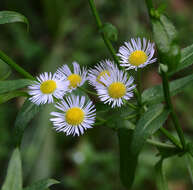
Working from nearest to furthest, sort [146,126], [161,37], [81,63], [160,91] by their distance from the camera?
[161,37] < [146,126] < [160,91] < [81,63]

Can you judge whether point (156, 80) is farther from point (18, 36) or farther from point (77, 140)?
point (18, 36)

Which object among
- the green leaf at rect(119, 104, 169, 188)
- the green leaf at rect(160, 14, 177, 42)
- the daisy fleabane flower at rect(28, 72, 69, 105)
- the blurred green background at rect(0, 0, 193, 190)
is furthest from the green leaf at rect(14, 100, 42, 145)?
the blurred green background at rect(0, 0, 193, 190)

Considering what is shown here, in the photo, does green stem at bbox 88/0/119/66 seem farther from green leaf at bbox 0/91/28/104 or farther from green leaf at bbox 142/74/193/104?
green leaf at bbox 0/91/28/104

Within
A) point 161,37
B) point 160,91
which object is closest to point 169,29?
point 161,37

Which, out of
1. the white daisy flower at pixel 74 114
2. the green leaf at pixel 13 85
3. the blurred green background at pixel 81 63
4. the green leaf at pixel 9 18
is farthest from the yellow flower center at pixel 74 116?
the blurred green background at pixel 81 63

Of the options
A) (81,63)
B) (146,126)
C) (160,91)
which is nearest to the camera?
(146,126)

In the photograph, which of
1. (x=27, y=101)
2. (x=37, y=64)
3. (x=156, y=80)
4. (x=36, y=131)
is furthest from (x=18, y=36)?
(x=27, y=101)

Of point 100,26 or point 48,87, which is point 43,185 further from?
point 100,26
